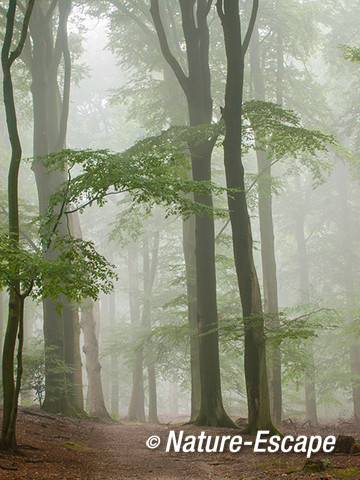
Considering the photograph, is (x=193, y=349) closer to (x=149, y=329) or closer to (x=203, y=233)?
(x=203, y=233)

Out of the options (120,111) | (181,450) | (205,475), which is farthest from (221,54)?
(120,111)

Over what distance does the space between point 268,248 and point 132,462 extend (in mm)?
9268

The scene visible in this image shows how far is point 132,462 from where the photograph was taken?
6.68 metres

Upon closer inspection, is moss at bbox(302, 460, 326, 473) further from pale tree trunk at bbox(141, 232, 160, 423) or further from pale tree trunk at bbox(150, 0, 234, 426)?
pale tree trunk at bbox(141, 232, 160, 423)

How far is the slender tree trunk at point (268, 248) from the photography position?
1280 cm

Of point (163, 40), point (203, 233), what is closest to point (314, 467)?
point (203, 233)

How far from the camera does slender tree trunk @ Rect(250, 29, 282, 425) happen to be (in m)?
12.8

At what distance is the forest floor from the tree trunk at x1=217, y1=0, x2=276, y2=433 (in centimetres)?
74

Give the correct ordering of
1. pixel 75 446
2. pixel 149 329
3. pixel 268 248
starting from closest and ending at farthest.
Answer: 1. pixel 75 446
2. pixel 268 248
3. pixel 149 329

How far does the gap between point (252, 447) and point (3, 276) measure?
464 centimetres

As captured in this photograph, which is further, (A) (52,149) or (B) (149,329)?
(B) (149,329)

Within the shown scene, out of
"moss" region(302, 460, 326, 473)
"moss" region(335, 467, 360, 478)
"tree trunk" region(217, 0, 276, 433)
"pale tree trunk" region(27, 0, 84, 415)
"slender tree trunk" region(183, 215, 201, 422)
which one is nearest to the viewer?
"moss" region(335, 467, 360, 478)

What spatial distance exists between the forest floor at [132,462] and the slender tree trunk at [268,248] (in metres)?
4.40

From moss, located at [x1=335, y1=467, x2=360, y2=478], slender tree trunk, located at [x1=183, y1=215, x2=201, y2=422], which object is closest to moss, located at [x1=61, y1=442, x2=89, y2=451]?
moss, located at [x1=335, y1=467, x2=360, y2=478]
